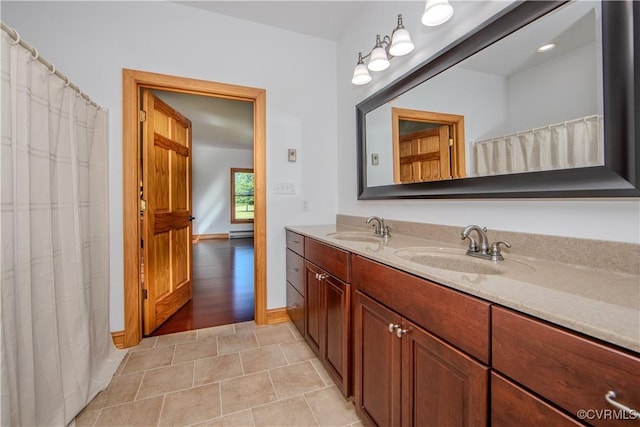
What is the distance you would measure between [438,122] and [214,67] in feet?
6.15

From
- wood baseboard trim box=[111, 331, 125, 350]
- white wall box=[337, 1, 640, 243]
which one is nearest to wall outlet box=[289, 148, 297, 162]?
white wall box=[337, 1, 640, 243]

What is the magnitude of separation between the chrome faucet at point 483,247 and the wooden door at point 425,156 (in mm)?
400

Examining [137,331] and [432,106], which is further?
[137,331]

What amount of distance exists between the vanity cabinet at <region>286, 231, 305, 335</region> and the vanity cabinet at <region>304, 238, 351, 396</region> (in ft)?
0.33

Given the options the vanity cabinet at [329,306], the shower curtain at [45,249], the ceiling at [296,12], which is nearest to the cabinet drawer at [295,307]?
the vanity cabinet at [329,306]

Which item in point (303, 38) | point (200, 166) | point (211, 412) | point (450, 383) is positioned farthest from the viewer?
point (200, 166)

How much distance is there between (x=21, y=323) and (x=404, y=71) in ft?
7.66

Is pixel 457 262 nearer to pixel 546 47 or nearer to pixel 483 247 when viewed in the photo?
pixel 483 247

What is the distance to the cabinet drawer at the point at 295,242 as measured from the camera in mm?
2037

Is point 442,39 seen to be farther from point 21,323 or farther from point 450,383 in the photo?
point 21,323

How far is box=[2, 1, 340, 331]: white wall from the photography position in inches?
75.5

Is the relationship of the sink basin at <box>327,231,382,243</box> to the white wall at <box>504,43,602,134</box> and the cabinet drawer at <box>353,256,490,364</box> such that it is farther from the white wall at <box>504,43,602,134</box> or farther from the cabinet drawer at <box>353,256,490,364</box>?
the white wall at <box>504,43,602,134</box>

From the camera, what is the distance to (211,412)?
138cm

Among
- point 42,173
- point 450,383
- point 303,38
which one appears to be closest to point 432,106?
point 450,383
